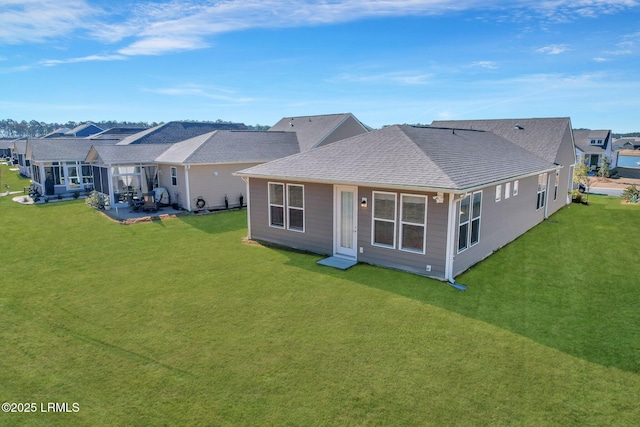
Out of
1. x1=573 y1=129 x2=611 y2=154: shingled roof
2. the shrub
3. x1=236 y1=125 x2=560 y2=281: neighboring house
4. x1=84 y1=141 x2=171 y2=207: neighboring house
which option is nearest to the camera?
x1=236 y1=125 x2=560 y2=281: neighboring house

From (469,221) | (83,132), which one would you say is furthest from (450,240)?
(83,132)

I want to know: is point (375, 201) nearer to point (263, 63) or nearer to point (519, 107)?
A: point (263, 63)

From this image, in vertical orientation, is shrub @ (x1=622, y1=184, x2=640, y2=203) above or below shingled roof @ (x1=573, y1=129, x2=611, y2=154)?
below

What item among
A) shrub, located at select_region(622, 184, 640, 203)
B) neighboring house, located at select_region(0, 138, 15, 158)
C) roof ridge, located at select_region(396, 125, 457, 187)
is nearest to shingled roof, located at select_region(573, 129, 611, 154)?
shrub, located at select_region(622, 184, 640, 203)

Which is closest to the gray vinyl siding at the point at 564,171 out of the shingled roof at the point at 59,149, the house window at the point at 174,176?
the house window at the point at 174,176

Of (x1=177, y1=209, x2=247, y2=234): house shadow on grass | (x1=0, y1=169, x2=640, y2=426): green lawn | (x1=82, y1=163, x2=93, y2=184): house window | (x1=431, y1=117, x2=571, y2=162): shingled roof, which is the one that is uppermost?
(x1=431, y1=117, x2=571, y2=162): shingled roof

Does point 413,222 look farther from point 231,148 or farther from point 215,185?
point 231,148

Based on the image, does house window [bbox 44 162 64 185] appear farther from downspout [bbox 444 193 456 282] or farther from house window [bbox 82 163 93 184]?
downspout [bbox 444 193 456 282]
